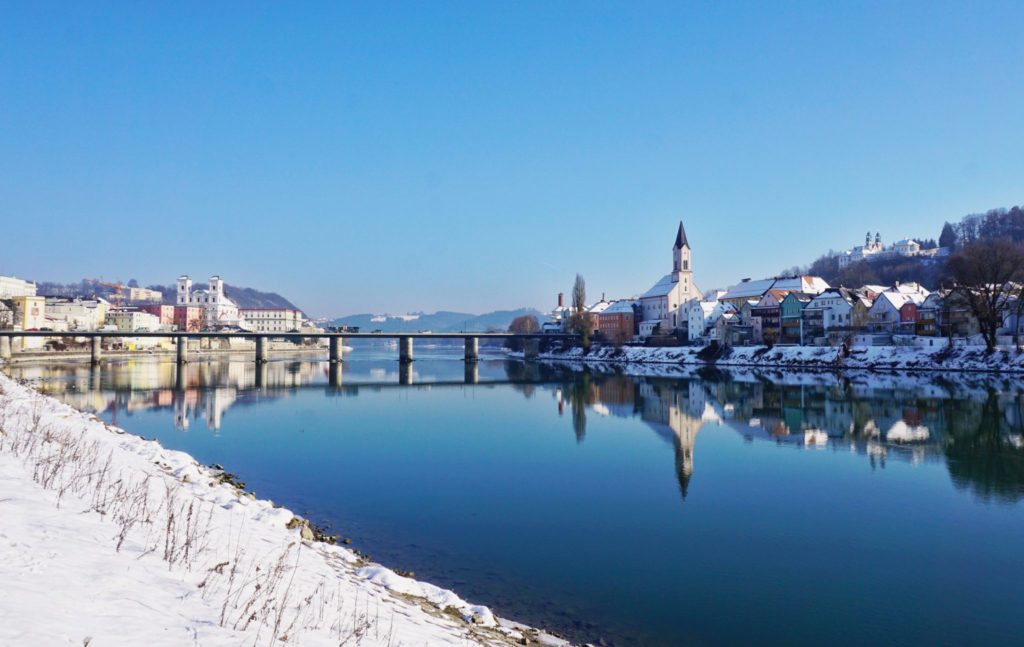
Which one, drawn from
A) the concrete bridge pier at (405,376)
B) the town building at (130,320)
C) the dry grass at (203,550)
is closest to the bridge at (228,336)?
the concrete bridge pier at (405,376)

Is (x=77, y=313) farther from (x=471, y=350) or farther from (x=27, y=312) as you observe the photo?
(x=471, y=350)

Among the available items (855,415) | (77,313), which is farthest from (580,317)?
(77,313)

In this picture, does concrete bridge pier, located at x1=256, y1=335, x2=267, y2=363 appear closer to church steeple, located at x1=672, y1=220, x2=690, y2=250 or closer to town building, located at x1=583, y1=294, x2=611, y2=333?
town building, located at x1=583, y1=294, x2=611, y2=333

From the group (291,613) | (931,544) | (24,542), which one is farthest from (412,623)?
(931,544)

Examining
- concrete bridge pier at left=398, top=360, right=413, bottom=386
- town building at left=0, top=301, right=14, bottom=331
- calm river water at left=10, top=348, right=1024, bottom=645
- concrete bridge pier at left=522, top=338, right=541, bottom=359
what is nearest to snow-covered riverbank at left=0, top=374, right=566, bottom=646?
calm river water at left=10, top=348, right=1024, bottom=645

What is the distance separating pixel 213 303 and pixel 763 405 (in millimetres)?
126394

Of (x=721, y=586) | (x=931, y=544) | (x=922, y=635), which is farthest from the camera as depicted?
(x=931, y=544)

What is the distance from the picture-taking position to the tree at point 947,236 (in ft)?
504

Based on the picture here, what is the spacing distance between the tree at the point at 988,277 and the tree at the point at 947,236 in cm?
11362

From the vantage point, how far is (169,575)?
5738mm

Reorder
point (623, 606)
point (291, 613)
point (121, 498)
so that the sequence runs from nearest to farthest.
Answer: point (291, 613)
point (121, 498)
point (623, 606)

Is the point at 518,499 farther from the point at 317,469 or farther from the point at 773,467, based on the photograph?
the point at 773,467

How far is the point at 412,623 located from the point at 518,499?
30.6 feet

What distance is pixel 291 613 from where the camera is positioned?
582 centimetres
